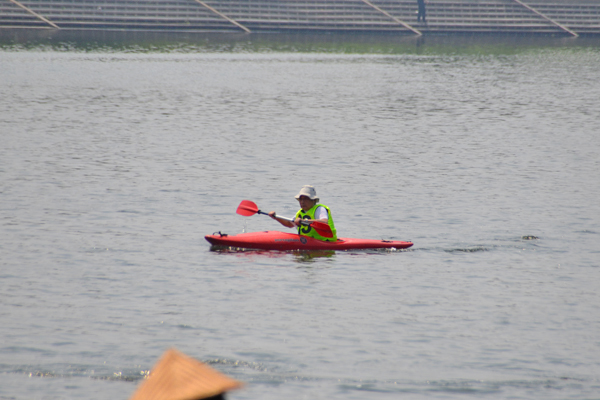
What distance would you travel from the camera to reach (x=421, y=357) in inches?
413

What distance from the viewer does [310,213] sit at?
51.0ft

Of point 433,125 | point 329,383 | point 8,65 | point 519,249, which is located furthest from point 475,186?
→ point 8,65

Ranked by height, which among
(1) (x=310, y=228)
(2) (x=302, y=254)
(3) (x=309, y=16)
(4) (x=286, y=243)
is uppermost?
(3) (x=309, y=16)

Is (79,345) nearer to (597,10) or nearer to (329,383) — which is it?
(329,383)

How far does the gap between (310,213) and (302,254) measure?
0.85 meters

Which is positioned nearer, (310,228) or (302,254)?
(302,254)

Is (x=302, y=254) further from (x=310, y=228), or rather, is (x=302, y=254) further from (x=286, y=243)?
(x=310, y=228)

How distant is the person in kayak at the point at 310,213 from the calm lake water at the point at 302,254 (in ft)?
2.12

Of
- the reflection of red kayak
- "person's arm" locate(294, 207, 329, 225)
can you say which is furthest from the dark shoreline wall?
"person's arm" locate(294, 207, 329, 225)

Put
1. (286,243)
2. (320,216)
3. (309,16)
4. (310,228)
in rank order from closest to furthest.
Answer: (320,216)
(310,228)
(286,243)
(309,16)

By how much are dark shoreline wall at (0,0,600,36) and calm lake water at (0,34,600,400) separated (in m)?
24.1

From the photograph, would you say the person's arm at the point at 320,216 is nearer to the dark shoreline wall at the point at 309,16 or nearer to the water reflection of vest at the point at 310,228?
the water reflection of vest at the point at 310,228

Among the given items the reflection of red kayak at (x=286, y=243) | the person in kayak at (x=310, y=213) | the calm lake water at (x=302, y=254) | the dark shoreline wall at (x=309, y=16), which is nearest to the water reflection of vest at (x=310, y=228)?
the person in kayak at (x=310, y=213)

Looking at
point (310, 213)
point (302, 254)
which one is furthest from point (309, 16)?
point (302, 254)
